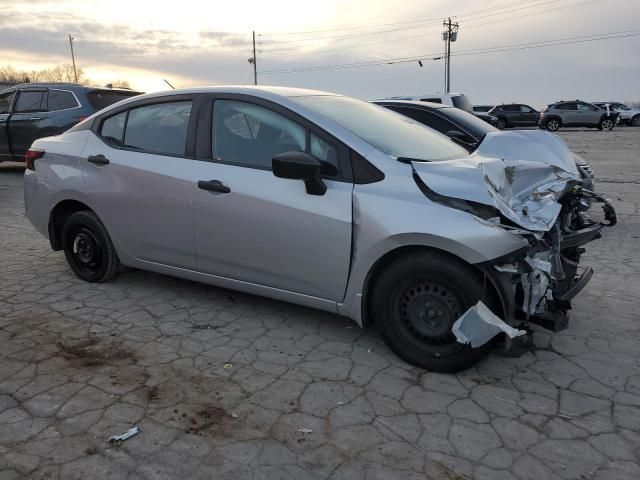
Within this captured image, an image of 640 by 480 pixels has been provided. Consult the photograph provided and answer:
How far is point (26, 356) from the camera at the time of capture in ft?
11.3

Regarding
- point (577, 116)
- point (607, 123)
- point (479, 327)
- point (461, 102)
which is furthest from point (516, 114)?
point (479, 327)

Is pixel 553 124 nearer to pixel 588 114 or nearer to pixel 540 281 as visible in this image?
pixel 588 114

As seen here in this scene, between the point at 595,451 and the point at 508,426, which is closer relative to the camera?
the point at 595,451

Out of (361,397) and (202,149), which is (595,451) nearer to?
(361,397)

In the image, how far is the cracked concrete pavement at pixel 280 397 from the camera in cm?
248

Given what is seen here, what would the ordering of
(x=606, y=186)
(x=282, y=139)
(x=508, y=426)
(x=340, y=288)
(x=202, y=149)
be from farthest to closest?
(x=606, y=186) < (x=202, y=149) < (x=282, y=139) < (x=340, y=288) < (x=508, y=426)

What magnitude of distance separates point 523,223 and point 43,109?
405 inches

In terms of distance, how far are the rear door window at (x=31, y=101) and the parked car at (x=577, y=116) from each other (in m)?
28.7

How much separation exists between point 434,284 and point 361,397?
76 cm

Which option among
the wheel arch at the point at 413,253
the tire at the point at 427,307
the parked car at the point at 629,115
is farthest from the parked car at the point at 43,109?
the parked car at the point at 629,115

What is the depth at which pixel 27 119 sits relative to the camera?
10.7m

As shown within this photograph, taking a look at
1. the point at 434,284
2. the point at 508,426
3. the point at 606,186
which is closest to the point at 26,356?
the point at 434,284

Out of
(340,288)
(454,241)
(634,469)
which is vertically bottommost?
(634,469)

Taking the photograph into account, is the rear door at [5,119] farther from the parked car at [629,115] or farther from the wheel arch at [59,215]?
the parked car at [629,115]
